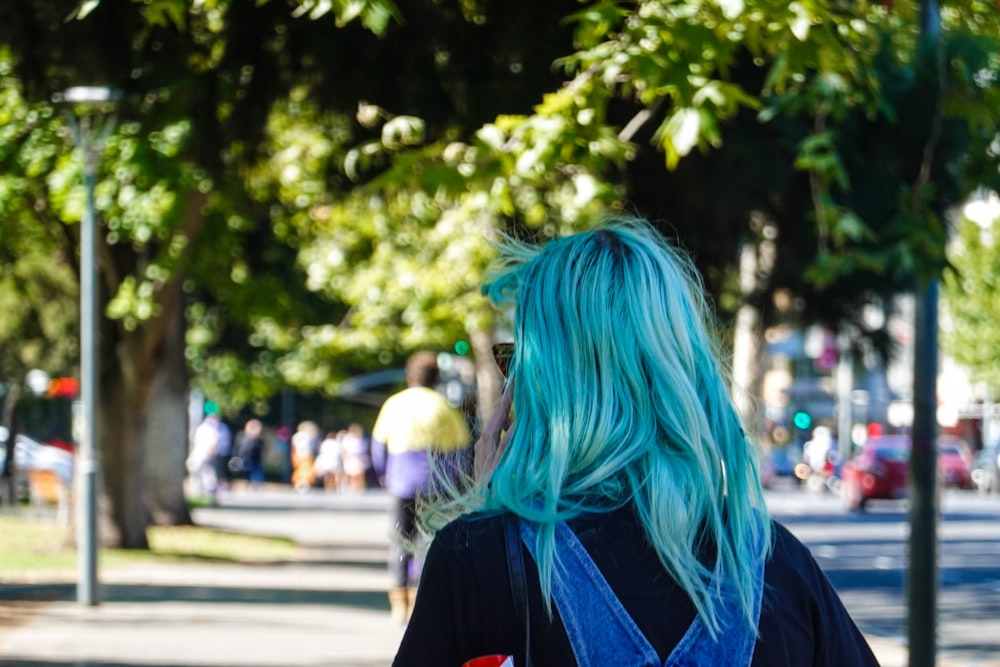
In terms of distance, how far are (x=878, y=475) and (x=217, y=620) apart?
23492 millimetres

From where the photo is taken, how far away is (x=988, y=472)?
45.4 meters

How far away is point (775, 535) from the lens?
2.07 meters

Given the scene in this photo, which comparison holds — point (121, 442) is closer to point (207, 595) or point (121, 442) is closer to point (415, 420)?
point (207, 595)

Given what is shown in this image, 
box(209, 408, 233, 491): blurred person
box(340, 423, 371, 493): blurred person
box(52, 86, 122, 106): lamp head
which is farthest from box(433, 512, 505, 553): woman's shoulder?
box(340, 423, 371, 493): blurred person

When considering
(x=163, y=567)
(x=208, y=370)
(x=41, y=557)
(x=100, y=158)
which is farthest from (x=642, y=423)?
(x=208, y=370)

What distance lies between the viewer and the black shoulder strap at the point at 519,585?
1903mm

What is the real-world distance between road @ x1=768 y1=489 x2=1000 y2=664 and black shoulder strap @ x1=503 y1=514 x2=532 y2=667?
7.65m

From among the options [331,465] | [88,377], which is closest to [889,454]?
[331,465]

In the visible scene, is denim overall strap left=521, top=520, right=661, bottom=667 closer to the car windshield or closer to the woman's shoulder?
the woman's shoulder

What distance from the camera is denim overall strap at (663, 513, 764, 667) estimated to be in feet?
6.26

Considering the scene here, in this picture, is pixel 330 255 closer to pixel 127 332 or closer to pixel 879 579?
pixel 127 332

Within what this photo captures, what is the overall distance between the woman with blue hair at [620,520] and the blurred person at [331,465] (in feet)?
135

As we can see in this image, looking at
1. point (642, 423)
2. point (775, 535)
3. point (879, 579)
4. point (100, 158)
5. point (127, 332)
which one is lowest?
point (879, 579)

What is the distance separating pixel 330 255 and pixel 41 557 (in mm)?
9874
